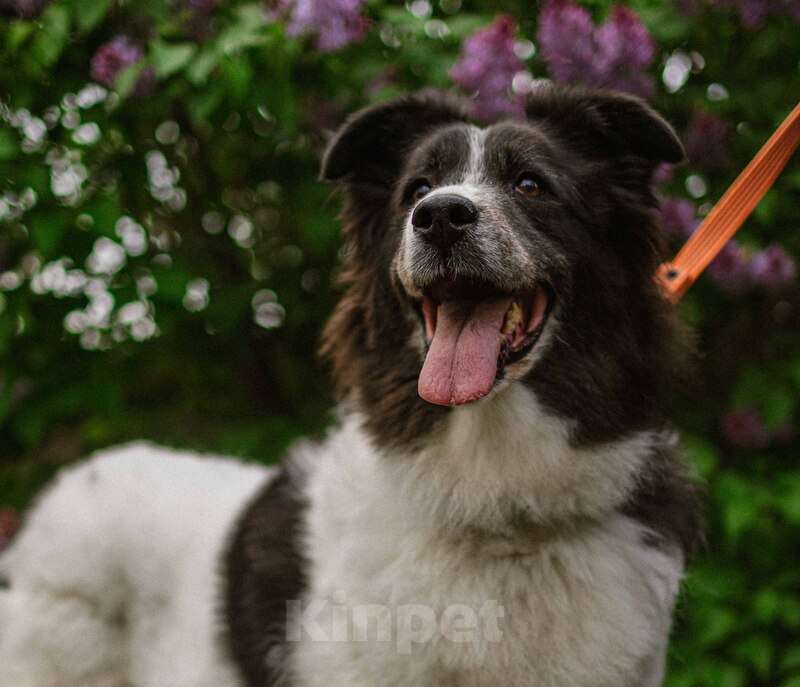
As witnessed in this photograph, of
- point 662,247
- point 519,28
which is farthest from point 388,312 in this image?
point 519,28

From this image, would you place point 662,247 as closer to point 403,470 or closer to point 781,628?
point 403,470

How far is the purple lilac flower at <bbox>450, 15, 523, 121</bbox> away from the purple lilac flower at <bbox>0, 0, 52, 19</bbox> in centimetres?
166

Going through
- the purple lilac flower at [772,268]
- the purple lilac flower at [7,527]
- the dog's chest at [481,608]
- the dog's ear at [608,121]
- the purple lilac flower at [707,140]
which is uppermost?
the dog's ear at [608,121]

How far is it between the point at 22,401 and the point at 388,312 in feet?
7.59

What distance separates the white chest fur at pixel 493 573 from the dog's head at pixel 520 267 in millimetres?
120

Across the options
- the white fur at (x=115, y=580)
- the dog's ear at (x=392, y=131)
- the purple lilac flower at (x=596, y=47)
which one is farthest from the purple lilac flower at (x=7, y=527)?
the purple lilac flower at (x=596, y=47)

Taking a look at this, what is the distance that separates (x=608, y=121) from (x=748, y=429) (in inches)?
68.0

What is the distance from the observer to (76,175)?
401 cm

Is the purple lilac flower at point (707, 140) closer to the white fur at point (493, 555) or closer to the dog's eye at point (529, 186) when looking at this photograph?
the dog's eye at point (529, 186)

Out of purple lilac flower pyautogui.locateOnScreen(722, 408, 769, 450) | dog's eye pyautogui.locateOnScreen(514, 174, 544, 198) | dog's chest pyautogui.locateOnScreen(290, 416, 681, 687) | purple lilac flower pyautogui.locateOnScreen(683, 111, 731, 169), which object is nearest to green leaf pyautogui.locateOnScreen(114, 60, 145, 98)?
dog's eye pyautogui.locateOnScreen(514, 174, 544, 198)

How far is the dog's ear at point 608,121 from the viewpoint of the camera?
2635 millimetres

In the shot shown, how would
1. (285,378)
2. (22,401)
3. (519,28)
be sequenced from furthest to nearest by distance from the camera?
1. (285,378)
2. (22,401)
3. (519,28)

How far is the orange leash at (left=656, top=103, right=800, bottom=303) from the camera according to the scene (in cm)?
275

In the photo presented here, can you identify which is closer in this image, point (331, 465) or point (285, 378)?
point (331, 465)
